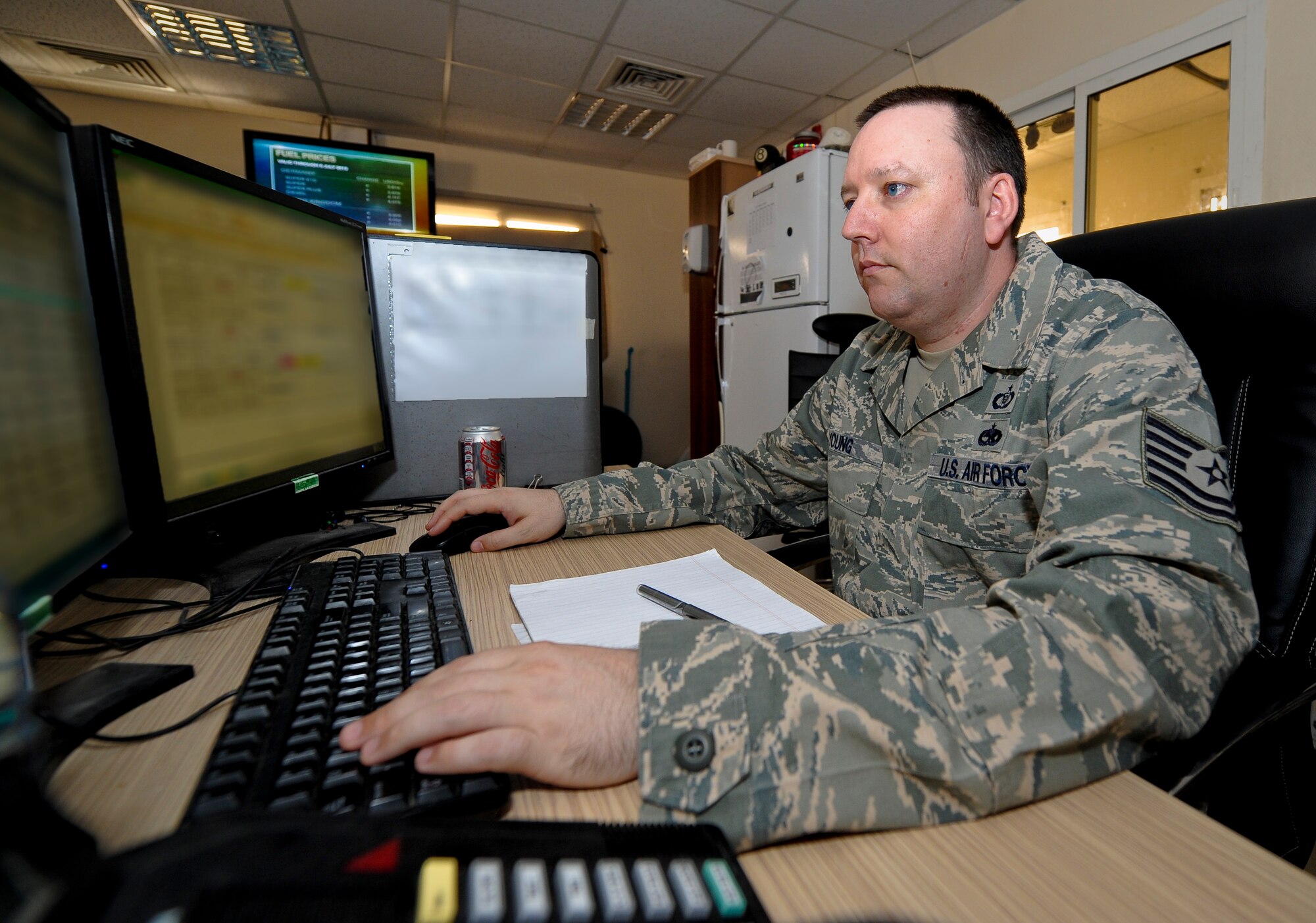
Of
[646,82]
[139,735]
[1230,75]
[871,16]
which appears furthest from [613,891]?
[646,82]


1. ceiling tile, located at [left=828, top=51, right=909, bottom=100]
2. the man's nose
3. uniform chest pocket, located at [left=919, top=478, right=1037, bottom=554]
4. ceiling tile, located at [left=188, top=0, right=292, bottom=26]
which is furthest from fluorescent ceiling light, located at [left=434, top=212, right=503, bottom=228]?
uniform chest pocket, located at [left=919, top=478, right=1037, bottom=554]

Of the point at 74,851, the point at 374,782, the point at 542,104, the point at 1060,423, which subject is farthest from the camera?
the point at 542,104

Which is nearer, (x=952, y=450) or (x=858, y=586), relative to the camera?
(x=952, y=450)

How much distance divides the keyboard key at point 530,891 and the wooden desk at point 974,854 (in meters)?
0.10

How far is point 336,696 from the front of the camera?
396mm

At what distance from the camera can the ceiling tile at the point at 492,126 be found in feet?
11.9

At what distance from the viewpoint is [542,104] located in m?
3.47

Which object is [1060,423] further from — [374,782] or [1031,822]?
[374,782]

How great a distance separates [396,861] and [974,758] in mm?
295

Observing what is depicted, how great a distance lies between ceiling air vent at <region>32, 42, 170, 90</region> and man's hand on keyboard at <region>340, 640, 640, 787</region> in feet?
13.1

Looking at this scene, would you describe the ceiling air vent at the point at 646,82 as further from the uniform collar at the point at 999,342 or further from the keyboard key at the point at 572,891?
the keyboard key at the point at 572,891

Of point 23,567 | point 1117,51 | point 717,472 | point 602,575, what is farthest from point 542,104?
point 23,567

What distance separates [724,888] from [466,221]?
462 centimetres

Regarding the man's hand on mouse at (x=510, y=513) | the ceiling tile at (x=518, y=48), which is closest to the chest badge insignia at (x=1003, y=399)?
the man's hand on mouse at (x=510, y=513)
